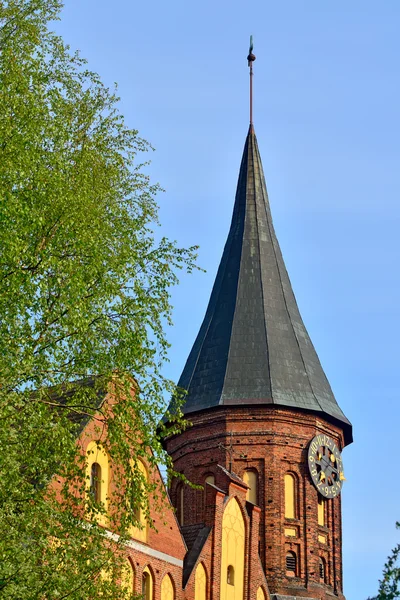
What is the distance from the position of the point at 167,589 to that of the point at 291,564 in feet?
32.0

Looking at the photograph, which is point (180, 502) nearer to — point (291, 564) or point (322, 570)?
point (291, 564)

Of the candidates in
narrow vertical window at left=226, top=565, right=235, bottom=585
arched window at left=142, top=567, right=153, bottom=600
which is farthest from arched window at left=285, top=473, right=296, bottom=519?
arched window at left=142, top=567, right=153, bottom=600

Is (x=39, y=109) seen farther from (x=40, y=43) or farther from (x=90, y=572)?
(x=90, y=572)

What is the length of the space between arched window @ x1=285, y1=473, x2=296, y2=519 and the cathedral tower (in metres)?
0.03

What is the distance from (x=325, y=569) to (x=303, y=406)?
4984 mm

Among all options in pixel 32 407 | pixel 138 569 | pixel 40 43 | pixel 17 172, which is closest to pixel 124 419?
pixel 32 407

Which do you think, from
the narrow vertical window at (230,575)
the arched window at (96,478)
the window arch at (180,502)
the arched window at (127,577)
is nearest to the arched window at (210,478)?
the window arch at (180,502)

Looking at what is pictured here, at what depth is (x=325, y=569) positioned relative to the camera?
4022 centimetres

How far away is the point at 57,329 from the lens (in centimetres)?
2016

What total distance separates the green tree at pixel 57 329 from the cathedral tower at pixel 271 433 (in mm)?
17954

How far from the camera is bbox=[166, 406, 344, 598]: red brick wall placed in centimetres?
3919

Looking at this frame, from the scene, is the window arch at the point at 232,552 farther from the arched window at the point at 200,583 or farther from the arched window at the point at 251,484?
the arched window at the point at 251,484

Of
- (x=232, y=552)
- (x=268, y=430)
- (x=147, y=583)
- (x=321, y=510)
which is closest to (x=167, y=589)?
(x=147, y=583)

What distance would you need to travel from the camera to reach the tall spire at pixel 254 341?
4091cm
